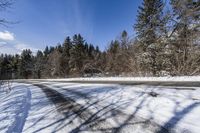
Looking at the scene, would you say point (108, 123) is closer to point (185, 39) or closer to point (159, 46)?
point (185, 39)

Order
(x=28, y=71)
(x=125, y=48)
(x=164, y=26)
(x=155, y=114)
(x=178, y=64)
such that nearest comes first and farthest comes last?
(x=155, y=114) → (x=178, y=64) → (x=164, y=26) → (x=125, y=48) → (x=28, y=71)

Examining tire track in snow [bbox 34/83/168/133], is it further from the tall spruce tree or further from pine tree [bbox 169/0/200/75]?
the tall spruce tree

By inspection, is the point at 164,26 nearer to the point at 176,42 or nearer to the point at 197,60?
the point at 176,42

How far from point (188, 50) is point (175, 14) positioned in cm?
531

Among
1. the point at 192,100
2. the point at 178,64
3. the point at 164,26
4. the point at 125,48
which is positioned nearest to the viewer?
the point at 192,100

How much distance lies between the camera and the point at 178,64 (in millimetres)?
22000

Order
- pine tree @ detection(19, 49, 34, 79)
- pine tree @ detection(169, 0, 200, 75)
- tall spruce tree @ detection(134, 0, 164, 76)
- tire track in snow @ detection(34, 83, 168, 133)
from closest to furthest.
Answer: tire track in snow @ detection(34, 83, 168, 133)
pine tree @ detection(169, 0, 200, 75)
tall spruce tree @ detection(134, 0, 164, 76)
pine tree @ detection(19, 49, 34, 79)

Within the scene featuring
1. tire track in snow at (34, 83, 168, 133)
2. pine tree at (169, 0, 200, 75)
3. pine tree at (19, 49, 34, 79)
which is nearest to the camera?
tire track in snow at (34, 83, 168, 133)

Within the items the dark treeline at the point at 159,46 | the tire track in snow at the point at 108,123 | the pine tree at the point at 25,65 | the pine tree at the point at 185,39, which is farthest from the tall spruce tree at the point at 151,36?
the pine tree at the point at 25,65

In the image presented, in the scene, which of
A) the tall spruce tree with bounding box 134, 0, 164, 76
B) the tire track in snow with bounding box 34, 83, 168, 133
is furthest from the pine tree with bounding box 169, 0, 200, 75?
the tire track in snow with bounding box 34, 83, 168, 133

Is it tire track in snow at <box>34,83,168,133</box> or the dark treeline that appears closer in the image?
tire track in snow at <box>34,83,168,133</box>

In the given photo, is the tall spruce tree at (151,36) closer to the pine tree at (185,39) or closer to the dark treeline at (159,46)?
the dark treeline at (159,46)

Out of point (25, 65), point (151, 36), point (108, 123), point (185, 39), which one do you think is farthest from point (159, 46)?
point (25, 65)

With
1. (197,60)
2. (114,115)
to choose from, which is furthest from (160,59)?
(114,115)
